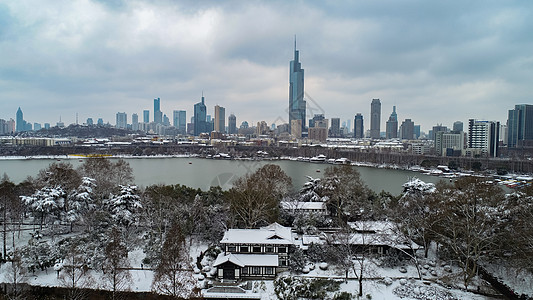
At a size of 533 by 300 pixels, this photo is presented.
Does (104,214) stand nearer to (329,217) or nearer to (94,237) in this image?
(94,237)

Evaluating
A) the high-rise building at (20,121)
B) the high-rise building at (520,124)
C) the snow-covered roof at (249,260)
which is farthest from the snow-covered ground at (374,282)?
the high-rise building at (20,121)

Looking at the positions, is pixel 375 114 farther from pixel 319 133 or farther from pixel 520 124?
pixel 520 124

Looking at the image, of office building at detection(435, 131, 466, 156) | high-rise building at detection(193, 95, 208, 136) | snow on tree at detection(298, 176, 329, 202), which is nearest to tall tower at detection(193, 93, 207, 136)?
high-rise building at detection(193, 95, 208, 136)

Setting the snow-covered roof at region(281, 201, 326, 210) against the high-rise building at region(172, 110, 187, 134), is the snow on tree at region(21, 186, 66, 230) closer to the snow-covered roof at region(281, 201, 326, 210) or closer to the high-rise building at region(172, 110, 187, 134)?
the snow-covered roof at region(281, 201, 326, 210)

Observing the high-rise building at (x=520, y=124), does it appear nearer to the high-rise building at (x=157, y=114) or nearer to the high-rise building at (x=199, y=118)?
the high-rise building at (x=199, y=118)

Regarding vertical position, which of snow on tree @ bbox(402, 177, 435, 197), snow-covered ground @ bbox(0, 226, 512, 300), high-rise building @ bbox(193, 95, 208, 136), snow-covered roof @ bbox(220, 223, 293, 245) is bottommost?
snow-covered ground @ bbox(0, 226, 512, 300)

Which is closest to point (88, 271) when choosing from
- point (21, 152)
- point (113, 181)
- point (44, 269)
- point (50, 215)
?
point (44, 269)

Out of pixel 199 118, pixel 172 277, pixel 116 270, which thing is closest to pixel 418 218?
pixel 172 277
